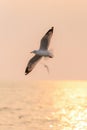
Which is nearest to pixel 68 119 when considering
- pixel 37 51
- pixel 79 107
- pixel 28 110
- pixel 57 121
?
pixel 57 121

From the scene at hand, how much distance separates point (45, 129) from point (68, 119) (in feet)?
28.8

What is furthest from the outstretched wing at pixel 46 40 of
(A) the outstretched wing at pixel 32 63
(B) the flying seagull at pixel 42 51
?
(A) the outstretched wing at pixel 32 63

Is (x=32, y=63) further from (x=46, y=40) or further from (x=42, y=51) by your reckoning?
(x=46, y=40)

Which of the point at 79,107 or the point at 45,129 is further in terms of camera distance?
the point at 79,107

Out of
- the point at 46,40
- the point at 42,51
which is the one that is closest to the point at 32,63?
the point at 42,51

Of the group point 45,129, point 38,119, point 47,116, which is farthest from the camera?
point 47,116

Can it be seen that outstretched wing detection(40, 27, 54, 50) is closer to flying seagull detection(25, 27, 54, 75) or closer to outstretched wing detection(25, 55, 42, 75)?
flying seagull detection(25, 27, 54, 75)

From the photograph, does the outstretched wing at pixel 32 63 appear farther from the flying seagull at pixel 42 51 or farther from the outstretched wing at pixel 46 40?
the outstretched wing at pixel 46 40

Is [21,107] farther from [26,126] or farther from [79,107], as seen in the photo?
[26,126]

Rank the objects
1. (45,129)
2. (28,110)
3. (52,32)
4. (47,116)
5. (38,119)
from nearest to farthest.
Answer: (52,32)
(45,129)
(38,119)
(47,116)
(28,110)

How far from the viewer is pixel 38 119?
165 ft

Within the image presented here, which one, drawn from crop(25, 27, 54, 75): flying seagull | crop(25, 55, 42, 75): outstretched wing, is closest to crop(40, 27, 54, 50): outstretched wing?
crop(25, 27, 54, 75): flying seagull

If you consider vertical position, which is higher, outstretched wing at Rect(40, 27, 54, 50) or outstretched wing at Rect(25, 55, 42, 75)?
outstretched wing at Rect(40, 27, 54, 50)

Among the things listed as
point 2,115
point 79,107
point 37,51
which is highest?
point 79,107
